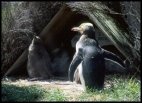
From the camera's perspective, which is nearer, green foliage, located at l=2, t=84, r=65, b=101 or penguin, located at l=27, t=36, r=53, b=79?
green foliage, located at l=2, t=84, r=65, b=101

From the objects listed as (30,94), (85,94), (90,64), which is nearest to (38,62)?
(90,64)

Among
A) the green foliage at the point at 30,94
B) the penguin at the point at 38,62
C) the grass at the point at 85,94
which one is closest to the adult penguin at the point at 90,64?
the grass at the point at 85,94

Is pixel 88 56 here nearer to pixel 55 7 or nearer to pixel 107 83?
pixel 107 83

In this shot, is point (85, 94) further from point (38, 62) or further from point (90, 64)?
point (38, 62)

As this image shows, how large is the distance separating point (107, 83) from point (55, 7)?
9.65 ft

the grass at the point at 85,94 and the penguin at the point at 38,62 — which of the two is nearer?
the grass at the point at 85,94

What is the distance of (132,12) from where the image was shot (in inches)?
377

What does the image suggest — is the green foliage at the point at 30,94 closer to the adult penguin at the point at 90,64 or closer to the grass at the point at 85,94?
the grass at the point at 85,94

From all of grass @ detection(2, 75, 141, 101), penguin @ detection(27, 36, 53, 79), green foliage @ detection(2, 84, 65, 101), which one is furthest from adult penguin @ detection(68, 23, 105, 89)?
penguin @ detection(27, 36, 53, 79)

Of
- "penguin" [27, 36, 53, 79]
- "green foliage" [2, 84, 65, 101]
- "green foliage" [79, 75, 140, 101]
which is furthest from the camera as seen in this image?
"penguin" [27, 36, 53, 79]

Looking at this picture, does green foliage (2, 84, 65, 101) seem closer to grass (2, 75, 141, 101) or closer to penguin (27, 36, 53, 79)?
grass (2, 75, 141, 101)

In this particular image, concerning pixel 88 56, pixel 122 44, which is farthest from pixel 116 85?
pixel 122 44

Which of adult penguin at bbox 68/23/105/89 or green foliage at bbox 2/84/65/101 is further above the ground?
adult penguin at bbox 68/23/105/89

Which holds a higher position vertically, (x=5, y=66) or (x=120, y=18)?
(x=120, y=18)
